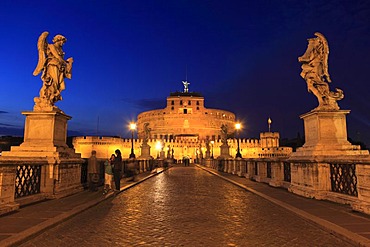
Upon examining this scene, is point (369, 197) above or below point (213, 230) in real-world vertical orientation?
above

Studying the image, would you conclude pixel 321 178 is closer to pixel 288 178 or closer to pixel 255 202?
pixel 255 202

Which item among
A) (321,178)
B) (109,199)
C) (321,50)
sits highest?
(321,50)

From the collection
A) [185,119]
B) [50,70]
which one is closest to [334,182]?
[50,70]

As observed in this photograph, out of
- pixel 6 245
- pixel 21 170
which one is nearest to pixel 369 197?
pixel 6 245

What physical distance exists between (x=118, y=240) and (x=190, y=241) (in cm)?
113

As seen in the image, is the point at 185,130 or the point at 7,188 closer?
the point at 7,188

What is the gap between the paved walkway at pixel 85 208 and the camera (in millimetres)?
4562

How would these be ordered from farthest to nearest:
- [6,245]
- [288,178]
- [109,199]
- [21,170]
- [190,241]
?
[288,178] → [109,199] → [21,170] → [190,241] → [6,245]

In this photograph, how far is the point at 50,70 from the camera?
30.7 ft

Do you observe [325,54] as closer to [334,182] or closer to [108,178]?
[334,182]

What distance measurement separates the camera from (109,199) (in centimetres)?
925

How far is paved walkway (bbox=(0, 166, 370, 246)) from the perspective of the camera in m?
4.56

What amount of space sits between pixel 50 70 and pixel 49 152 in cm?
270

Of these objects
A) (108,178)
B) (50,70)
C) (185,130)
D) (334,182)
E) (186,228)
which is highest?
(185,130)
